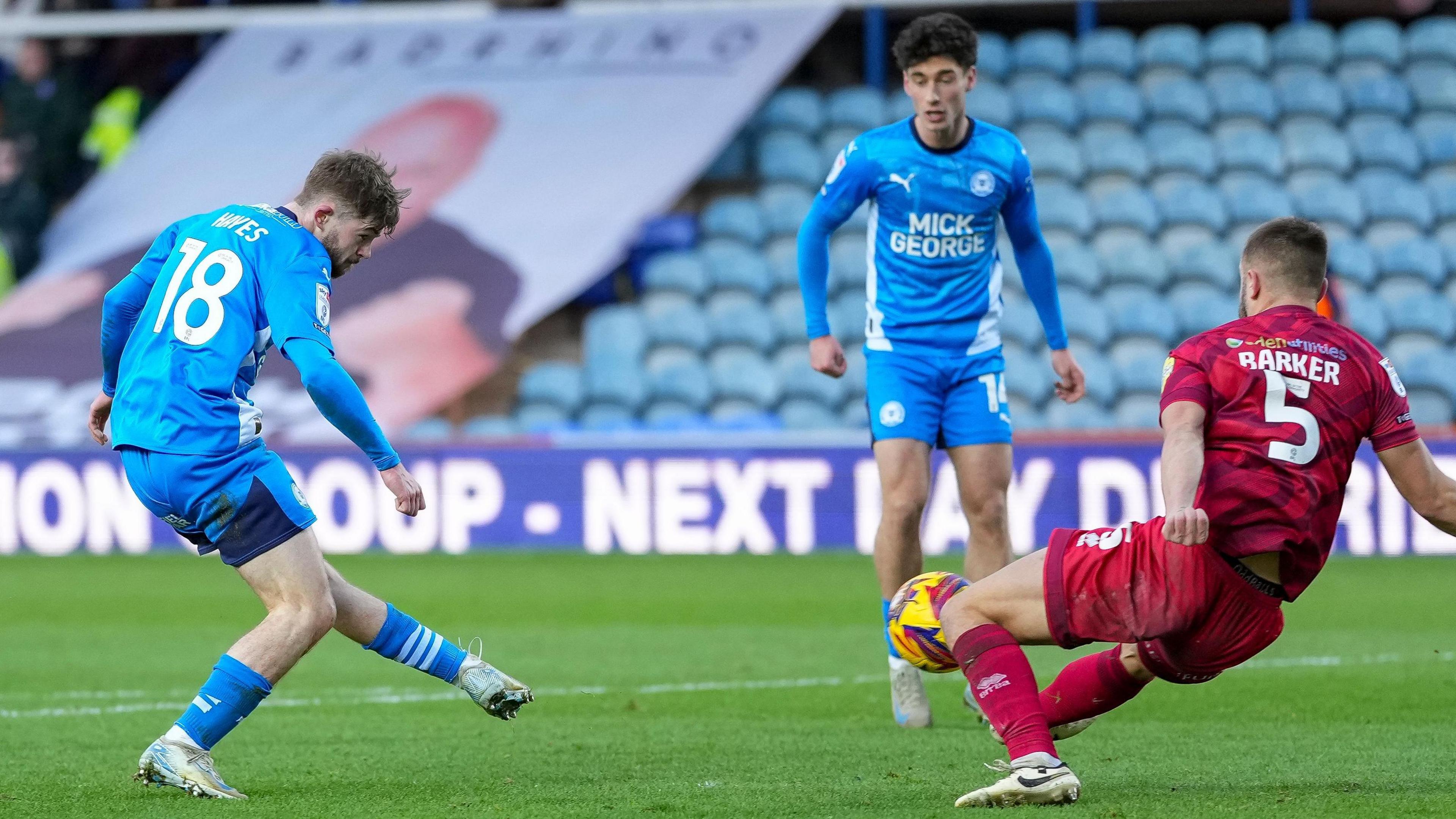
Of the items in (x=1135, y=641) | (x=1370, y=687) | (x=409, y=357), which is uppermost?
(x=409, y=357)

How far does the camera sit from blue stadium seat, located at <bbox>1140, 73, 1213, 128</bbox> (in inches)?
678

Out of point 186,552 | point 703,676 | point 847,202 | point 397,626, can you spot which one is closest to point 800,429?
point 186,552

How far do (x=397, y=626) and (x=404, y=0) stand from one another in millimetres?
→ 15651

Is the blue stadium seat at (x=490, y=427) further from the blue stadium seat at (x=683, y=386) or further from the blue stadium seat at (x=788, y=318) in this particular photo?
the blue stadium seat at (x=788, y=318)

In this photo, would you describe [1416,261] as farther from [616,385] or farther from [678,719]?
[678,719]

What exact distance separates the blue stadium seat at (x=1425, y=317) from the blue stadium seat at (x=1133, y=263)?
1.99 meters

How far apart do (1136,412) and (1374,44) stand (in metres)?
5.41

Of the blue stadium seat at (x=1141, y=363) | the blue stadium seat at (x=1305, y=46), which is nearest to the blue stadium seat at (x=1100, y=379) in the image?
the blue stadium seat at (x=1141, y=363)

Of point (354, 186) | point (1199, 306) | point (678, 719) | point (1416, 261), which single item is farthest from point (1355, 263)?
point (354, 186)

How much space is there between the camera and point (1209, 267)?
1584cm

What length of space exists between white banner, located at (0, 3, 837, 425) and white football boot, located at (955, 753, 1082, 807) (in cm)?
1150

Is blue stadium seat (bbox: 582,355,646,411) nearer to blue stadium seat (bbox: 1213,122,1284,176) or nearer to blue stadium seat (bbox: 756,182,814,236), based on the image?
blue stadium seat (bbox: 756,182,814,236)

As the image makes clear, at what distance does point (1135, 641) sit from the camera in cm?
419

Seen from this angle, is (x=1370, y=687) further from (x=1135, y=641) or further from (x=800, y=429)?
(x=800, y=429)
